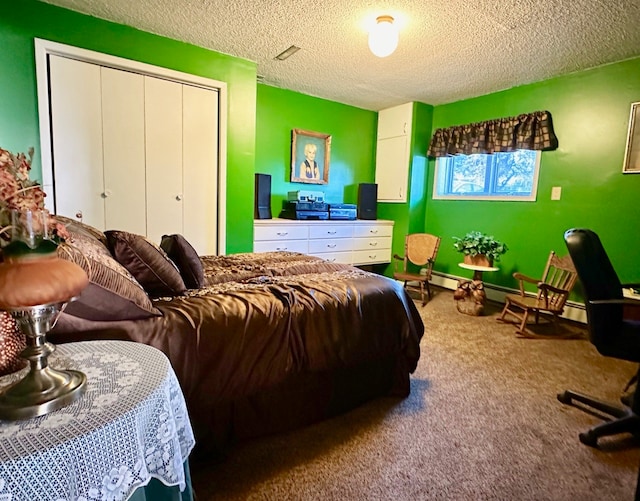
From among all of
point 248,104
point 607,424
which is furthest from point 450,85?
point 607,424

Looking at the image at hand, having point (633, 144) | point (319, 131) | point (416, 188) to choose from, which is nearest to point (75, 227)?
point (319, 131)

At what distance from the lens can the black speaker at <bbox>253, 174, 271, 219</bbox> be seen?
3965 millimetres

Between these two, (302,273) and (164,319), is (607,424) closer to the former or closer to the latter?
(302,273)

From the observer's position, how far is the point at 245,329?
1.47 metres

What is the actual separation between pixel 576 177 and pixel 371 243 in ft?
7.36

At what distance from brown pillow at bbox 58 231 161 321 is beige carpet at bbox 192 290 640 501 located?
2.28ft

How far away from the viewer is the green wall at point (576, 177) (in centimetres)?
307

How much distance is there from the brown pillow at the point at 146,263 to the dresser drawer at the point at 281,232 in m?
2.14

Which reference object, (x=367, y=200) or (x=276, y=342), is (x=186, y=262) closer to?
(x=276, y=342)

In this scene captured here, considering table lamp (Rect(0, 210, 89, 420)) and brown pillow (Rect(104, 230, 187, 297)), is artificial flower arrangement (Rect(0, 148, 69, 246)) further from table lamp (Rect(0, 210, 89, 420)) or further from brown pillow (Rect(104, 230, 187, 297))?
brown pillow (Rect(104, 230, 187, 297))

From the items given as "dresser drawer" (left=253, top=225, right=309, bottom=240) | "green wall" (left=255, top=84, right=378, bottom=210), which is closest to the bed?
"dresser drawer" (left=253, top=225, right=309, bottom=240)

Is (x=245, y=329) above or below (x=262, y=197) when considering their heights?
below

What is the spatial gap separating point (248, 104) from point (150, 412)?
10.5 feet

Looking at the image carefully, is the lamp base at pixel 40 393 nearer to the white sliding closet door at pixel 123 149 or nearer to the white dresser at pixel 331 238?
the white sliding closet door at pixel 123 149
